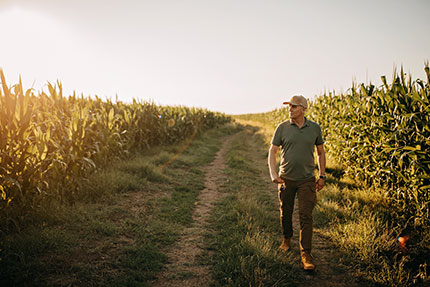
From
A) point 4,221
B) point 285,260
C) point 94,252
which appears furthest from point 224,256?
point 4,221

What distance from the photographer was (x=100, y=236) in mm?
4277

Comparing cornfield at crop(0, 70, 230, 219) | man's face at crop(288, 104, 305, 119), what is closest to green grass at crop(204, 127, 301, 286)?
man's face at crop(288, 104, 305, 119)

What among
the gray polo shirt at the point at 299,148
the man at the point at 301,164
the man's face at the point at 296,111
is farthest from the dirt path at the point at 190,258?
the man's face at the point at 296,111

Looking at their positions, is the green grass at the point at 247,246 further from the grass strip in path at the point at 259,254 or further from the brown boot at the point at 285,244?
the brown boot at the point at 285,244

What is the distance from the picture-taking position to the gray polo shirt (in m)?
3.79

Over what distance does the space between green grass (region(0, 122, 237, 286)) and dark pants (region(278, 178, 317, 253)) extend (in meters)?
2.12

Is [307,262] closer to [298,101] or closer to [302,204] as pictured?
[302,204]

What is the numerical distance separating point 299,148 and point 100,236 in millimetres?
3814

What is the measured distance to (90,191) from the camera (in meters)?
5.67

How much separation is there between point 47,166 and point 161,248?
2863 mm

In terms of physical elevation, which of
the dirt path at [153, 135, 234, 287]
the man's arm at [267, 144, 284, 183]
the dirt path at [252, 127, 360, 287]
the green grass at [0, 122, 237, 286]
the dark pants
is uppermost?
the man's arm at [267, 144, 284, 183]

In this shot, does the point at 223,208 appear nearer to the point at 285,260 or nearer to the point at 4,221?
the point at 285,260

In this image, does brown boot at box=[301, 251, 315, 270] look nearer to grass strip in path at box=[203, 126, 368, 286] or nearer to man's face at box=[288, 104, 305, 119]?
grass strip in path at box=[203, 126, 368, 286]

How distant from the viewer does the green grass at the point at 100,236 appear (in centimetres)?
318
